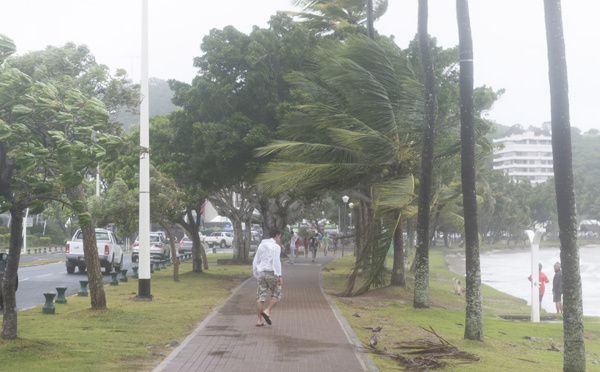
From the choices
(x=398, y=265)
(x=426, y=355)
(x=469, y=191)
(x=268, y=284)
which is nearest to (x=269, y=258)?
(x=268, y=284)

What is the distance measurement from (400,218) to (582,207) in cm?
10585

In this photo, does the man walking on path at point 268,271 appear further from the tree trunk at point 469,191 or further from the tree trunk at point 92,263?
the tree trunk at point 92,263

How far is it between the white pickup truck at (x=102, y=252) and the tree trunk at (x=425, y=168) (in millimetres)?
14197

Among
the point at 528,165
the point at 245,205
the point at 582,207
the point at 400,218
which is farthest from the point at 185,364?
the point at 528,165

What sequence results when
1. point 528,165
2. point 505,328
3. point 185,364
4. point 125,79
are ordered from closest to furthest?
point 185,364 < point 125,79 < point 505,328 < point 528,165

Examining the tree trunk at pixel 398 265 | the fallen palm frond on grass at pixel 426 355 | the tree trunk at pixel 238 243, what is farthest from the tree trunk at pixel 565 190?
the tree trunk at pixel 238 243

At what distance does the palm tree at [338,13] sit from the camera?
22.9 m

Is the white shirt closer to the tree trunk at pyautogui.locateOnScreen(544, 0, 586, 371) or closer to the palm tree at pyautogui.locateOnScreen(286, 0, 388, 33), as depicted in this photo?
the tree trunk at pyautogui.locateOnScreen(544, 0, 586, 371)

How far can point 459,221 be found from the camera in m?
25.7

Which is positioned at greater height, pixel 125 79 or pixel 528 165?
pixel 528 165

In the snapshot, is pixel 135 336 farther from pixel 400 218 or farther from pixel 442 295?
pixel 442 295

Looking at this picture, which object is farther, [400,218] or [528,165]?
[528,165]

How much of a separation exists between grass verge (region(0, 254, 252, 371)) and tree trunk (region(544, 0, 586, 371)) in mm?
5314

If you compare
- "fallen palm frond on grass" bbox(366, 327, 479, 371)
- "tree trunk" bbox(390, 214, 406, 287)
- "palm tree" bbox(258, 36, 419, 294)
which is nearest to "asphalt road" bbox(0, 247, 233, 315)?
"palm tree" bbox(258, 36, 419, 294)
